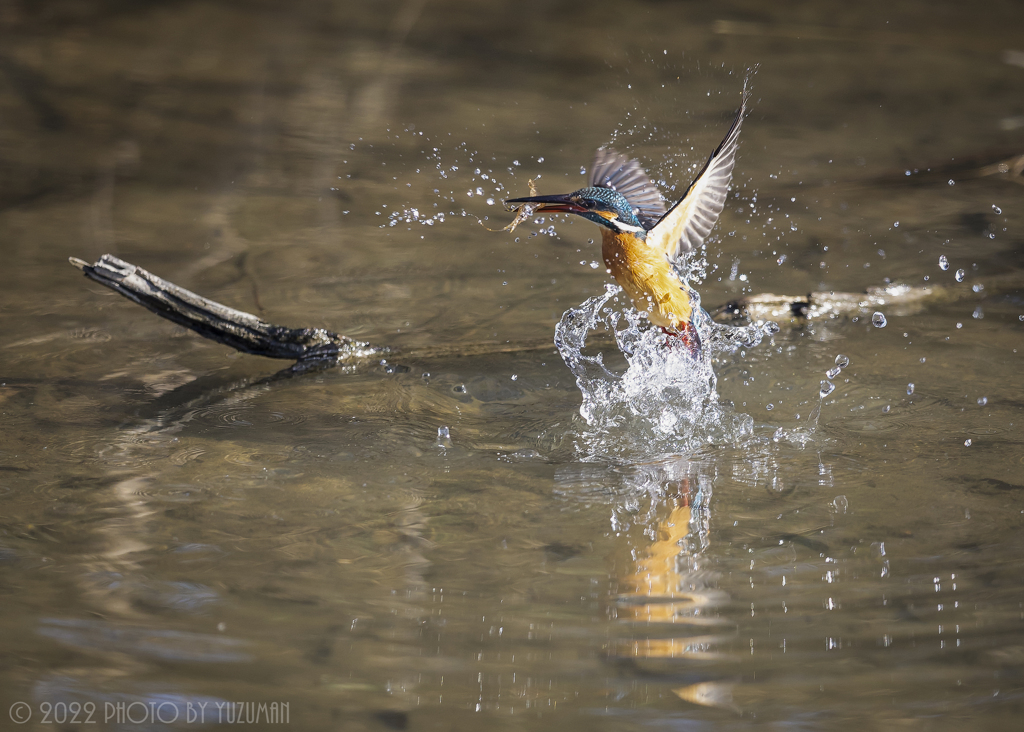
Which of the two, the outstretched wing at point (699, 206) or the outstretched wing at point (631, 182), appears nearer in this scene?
the outstretched wing at point (699, 206)

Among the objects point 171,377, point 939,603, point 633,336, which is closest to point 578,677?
point 939,603

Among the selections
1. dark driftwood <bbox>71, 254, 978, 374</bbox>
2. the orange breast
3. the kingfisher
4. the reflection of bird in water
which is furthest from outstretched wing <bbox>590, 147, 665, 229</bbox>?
the reflection of bird in water

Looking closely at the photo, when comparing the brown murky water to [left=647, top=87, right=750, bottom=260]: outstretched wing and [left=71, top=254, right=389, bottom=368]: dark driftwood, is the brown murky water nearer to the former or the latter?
[left=71, top=254, right=389, bottom=368]: dark driftwood

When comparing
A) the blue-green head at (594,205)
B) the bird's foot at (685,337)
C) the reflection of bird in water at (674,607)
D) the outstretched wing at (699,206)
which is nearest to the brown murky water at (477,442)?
the reflection of bird in water at (674,607)

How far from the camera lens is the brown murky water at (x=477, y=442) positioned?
1.84 metres

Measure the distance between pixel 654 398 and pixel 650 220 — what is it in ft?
1.71

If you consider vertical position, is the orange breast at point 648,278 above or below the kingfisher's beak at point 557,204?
below

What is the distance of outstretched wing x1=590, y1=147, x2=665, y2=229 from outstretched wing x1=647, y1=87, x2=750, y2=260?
11cm

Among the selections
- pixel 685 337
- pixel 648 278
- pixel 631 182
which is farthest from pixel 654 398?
pixel 631 182

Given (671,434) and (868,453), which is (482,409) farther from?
(868,453)

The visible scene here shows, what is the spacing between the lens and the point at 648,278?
2729 mm

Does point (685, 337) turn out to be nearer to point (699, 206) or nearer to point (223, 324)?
point (699, 206)

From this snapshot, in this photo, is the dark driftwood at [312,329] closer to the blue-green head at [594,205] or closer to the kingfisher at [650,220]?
the kingfisher at [650,220]

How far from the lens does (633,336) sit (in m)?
3.40
